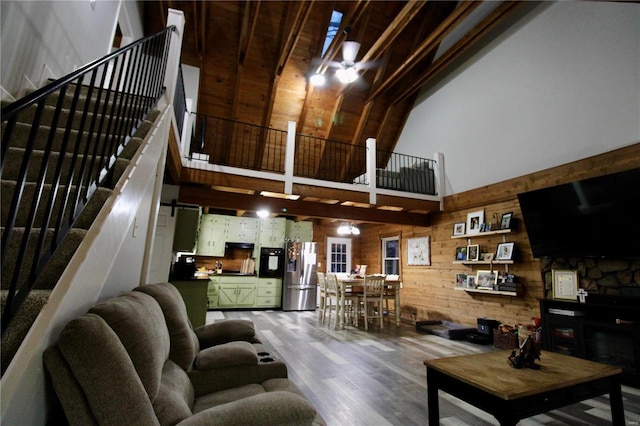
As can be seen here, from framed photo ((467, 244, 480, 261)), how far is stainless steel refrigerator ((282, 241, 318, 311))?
3.92 metres

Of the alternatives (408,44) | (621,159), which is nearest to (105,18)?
(408,44)

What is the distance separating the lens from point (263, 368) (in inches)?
74.6

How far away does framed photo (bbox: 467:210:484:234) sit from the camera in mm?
5524

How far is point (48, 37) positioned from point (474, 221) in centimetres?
641

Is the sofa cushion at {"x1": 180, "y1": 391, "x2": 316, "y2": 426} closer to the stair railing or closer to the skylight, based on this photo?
the stair railing

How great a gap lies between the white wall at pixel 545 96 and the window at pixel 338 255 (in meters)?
3.86

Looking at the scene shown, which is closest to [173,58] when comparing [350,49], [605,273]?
[350,49]

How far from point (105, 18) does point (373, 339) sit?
605 centimetres

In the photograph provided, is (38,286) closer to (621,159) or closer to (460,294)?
(621,159)

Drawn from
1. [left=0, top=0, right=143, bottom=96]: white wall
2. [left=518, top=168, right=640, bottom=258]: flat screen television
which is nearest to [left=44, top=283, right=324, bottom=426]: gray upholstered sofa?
[left=0, top=0, right=143, bottom=96]: white wall

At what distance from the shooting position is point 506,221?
197 inches

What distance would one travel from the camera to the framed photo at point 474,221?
18.1 feet

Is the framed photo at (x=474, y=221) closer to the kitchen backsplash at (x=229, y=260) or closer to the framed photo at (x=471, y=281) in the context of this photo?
the framed photo at (x=471, y=281)

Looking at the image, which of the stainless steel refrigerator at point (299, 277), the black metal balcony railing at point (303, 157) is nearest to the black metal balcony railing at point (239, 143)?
the black metal balcony railing at point (303, 157)
